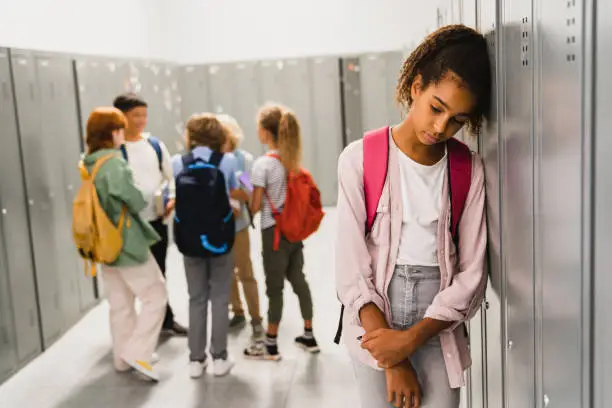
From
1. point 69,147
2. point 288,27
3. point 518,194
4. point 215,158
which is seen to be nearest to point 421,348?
point 518,194

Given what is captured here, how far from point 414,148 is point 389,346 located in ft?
1.72

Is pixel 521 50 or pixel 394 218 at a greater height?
pixel 521 50

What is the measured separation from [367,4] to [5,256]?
6.13 meters

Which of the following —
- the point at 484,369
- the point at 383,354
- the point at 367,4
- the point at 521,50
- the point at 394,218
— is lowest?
the point at 484,369

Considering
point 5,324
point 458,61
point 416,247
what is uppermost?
point 458,61

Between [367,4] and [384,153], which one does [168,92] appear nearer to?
[367,4]

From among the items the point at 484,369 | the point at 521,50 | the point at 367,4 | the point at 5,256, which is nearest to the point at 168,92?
the point at 367,4

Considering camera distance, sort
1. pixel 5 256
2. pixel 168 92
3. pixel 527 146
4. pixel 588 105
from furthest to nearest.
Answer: pixel 168 92 < pixel 5 256 < pixel 527 146 < pixel 588 105

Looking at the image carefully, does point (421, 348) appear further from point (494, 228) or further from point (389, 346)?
point (494, 228)

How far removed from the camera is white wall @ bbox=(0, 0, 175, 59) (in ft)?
15.5

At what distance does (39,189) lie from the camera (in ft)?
15.1

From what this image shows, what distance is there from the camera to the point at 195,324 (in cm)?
399

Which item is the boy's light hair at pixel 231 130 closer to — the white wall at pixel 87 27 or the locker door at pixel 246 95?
the white wall at pixel 87 27
